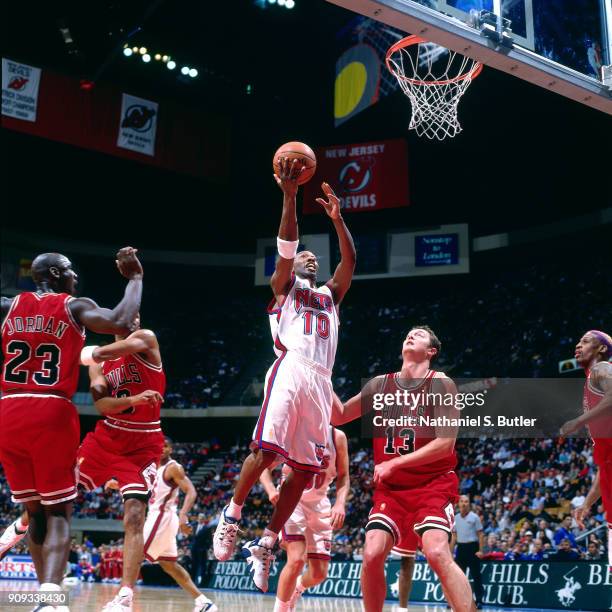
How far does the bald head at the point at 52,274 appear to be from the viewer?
502 centimetres

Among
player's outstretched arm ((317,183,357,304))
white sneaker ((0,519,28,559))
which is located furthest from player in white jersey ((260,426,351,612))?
white sneaker ((0,519,28,559))

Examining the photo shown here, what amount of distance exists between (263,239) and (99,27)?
8.86 metres

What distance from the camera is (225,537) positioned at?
5367 millimetres

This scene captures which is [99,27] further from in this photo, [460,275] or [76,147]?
[460,275]

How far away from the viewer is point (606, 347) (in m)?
7.00

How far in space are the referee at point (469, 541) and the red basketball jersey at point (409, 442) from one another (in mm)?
6591

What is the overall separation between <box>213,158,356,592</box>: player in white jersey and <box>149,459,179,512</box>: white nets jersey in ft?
12.8

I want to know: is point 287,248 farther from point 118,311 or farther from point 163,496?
point 163,496

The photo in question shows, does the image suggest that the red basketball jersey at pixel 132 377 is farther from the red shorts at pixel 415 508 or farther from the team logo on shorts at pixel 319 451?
the red shorts at pixel 415 508

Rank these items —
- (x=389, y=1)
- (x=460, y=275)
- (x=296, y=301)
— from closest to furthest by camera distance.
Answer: (x=296, y=301), (x=389, y=1), (x=460, y=275)

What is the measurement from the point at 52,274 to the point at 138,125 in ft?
71.4

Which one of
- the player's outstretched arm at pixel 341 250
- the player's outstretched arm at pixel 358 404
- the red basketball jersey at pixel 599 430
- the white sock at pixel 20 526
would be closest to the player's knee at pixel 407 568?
the red basketball jersey at pixel 599 430

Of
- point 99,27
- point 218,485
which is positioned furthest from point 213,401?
point 99,27

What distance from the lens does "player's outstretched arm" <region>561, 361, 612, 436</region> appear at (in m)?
6.17
